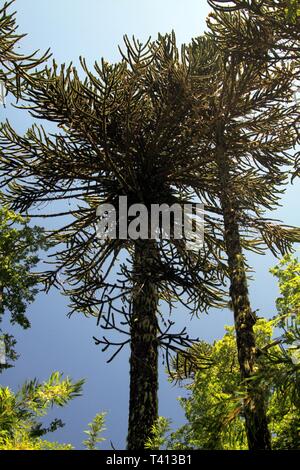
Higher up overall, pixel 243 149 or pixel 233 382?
pixel 243 149

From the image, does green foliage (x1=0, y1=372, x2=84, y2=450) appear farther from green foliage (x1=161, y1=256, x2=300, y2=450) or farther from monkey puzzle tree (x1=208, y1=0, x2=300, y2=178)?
monkey puzzle tree (x1=208, y1=0, x2=300, y2=178)

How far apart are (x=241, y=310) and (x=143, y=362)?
6.05 ft

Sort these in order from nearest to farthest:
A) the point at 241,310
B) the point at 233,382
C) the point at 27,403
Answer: the point at 27,403 → the point at 241,310 → the point at 233,382

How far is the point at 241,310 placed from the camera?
18.0 ft

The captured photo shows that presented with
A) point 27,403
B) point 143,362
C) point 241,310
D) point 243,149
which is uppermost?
point 243,149

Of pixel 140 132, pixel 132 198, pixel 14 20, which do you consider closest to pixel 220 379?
pixel 132 198

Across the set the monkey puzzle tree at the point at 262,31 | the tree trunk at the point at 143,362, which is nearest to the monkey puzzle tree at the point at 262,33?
the monkey puzzle tree at the point at 262,31

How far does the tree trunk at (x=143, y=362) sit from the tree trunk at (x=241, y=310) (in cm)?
132

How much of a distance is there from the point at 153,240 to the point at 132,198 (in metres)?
0.93

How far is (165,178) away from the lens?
793cm

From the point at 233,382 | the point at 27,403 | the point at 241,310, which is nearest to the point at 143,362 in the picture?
the point at 241,310

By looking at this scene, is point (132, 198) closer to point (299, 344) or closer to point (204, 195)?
point (204, 195)

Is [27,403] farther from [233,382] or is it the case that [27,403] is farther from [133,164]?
[233,382]

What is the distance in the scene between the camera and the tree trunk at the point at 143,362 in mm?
5996
